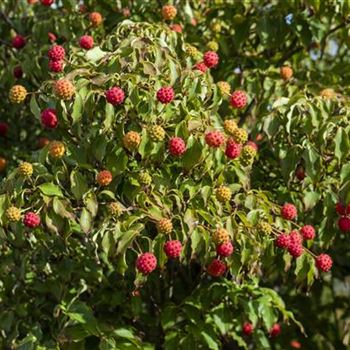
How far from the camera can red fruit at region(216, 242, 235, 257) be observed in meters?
2.77

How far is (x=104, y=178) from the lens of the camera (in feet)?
9.37

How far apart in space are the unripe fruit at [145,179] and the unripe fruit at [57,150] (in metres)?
0.31

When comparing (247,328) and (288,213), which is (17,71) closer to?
(288,213)

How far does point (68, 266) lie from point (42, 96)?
35.6 inches

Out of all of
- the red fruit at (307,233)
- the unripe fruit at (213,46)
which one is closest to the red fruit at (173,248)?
the red fruit at (307,233)

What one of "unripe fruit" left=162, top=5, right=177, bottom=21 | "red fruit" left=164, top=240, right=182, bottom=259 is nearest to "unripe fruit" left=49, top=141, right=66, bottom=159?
"red fruit" left=164, top=240, right=182, bottom=259

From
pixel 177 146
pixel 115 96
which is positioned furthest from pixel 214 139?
pixel 115 96

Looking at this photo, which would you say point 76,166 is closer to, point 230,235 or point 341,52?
point 230,235

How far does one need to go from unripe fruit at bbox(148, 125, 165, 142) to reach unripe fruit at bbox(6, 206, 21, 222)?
0.54 meters

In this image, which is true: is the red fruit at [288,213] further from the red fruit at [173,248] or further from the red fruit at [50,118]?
the red fruit at [50,118]

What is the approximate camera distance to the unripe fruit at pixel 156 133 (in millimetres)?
2768

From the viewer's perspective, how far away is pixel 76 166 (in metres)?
2.92

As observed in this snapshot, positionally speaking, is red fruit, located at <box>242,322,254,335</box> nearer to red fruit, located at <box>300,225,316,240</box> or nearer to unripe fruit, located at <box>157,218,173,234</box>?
red fruit, located at <box>300,225,316,240</box>

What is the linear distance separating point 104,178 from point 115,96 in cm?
31
